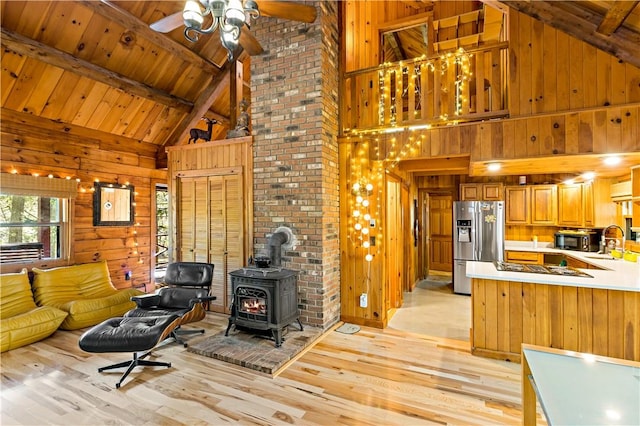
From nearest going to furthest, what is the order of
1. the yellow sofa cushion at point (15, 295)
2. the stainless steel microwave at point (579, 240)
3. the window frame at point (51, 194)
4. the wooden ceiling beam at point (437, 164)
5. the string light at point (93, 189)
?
1. the yellow sofa cushion at point (15, 295)
2. the window frame at point (51, 194)
3. the wooden ceiling beam at point (437, 164)
4. the string light at point (93, 189)
5. the stainless steel microwave at point (579, 240)

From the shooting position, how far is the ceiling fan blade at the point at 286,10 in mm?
2934

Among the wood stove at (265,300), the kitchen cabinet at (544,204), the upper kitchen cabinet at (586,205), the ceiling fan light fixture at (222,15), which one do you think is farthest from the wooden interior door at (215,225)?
the upper kitchen cabinet at (586,205)

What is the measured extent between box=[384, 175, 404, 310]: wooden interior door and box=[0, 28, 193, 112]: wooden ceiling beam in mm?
4104

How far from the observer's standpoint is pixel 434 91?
149 inches

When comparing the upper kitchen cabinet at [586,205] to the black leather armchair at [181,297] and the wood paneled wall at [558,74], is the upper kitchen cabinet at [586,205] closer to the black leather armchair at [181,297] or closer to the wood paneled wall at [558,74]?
the wood paneled wall at [558,74]

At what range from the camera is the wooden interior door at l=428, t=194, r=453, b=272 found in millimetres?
7805

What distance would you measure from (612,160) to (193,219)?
5514mm

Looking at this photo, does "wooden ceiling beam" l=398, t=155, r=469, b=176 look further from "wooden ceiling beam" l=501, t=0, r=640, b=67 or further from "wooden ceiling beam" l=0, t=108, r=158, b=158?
"wooden ceiling beam" l=0, t=108, r=158, b=158

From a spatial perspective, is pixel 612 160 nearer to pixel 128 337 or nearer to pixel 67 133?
pixel 128 337

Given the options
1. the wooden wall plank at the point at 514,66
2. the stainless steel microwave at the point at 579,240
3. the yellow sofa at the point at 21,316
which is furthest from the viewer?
the stainless steel microwave at the point at 579,240

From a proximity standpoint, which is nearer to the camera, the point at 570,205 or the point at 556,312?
the point at 556,312

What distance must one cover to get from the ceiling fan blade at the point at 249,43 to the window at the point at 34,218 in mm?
3393

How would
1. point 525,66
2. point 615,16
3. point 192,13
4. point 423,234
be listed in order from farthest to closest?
point 423,234
point 525,66
point 615,16
point 192,13

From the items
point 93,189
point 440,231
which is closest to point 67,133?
point 93,189
